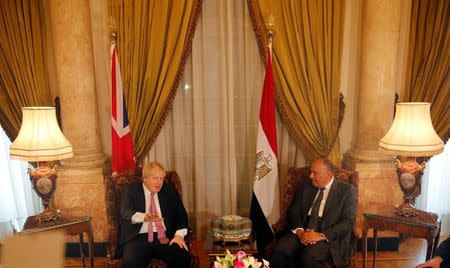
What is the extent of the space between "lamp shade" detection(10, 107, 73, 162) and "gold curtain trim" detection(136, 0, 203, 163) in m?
0.97

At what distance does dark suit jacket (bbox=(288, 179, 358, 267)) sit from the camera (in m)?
3.12

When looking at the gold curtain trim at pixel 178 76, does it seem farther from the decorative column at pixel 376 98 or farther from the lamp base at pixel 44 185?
the decorative column at pixel 376 98

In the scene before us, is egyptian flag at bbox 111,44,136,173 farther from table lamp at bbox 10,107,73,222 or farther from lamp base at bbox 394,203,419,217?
lamp base at bbox 394,203,419,217

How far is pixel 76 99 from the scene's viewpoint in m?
4.03

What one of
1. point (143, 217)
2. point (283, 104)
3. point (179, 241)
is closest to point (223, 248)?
point (179, 241)

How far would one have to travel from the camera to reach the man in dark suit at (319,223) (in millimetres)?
3111

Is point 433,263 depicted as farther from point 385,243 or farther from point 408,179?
point 385,243

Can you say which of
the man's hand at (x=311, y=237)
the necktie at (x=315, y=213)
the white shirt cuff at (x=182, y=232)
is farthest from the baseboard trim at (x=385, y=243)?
the white shirt cuff at (x=182, y=232)

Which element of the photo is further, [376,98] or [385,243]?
[385,243]

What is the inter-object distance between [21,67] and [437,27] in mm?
4171

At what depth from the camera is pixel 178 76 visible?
4.07 meters

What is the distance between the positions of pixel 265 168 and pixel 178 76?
4.16 feet

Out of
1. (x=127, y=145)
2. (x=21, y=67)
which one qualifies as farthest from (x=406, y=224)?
(x=21, y=67)

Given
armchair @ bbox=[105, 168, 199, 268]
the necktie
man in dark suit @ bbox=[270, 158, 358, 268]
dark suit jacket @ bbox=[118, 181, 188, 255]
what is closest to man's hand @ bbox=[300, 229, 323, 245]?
man in dark suit @ bbox=[270, 158, 358, 268]
